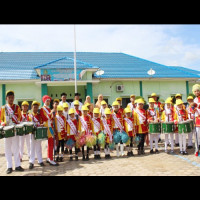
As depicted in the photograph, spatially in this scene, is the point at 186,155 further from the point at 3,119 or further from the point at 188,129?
the point at 3,119

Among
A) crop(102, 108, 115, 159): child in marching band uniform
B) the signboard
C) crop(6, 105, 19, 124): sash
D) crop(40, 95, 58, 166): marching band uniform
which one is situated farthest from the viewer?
the signboard

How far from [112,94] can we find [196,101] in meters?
11.2

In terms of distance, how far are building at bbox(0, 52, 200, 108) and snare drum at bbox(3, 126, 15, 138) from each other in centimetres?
971

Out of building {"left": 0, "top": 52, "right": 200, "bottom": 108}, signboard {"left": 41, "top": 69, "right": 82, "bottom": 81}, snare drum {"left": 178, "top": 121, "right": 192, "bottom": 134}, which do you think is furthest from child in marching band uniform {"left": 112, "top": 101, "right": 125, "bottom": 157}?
signboard {"left": 41, "top": 69, "right": 82, "bottom": 81}

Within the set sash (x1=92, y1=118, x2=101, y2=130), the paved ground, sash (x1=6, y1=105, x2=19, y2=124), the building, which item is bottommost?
the paved ground

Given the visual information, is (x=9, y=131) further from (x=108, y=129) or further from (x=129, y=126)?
(x=129, y=126)

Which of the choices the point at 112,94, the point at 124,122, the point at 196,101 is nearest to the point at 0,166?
the point at 124,122

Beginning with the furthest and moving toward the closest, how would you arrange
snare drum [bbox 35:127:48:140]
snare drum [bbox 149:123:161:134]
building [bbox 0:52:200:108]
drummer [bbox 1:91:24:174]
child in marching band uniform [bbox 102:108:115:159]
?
building [bbox 0:52:200:108] < snare drum [bbox 149:123:161:134] < child in marching band uniform [bbox 102:108:115:159] < snare drum [bbox 35:127:48:140] < drummer [bbox 1:91:24:174]

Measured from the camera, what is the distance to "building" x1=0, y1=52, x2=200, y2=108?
15.2m

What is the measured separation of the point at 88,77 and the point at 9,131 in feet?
35.2

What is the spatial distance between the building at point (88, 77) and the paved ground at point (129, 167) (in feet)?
29.6

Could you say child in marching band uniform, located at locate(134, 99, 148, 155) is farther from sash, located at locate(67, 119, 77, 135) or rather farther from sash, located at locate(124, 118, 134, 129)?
sash, located at locate(67, 119, 77, 135)

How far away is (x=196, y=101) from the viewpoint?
6953 millimetres

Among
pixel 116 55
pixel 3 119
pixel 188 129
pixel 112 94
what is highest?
pixel 116 55
